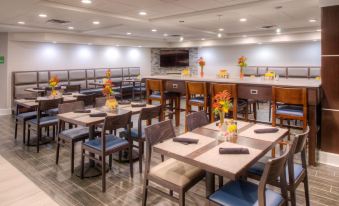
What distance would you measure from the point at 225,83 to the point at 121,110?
190cm

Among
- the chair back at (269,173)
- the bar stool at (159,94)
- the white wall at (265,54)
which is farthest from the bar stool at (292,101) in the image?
the white wall at (265,54)

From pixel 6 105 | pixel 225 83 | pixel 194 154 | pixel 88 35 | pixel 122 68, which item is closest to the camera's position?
pixel 194 154

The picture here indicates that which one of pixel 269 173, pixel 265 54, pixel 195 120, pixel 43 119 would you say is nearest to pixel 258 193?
pixel 269 173

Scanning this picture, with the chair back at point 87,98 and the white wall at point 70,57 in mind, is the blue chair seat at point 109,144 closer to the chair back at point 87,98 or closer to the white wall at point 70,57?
the chair back at point 87,98

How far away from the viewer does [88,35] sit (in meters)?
8.65

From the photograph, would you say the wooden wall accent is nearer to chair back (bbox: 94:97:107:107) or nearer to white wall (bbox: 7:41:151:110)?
chair back (bbox: 94:97:107:107)

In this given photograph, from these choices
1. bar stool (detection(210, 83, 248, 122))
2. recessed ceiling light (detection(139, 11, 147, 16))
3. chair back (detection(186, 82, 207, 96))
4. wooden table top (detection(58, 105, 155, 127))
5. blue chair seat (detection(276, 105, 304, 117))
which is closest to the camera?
wooden table top (detection(58, 105, 155, 127))

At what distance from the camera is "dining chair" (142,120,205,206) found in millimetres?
2193

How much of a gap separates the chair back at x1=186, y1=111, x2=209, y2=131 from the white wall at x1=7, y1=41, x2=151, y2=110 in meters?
6.80

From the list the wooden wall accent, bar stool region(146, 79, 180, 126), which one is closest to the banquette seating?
bar stool region(146, 79, 180, 126)

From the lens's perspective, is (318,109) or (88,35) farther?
(88,35)

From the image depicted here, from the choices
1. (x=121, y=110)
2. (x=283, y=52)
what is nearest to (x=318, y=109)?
(x=121, y=110)

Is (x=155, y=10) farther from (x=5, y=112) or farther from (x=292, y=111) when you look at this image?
(x=5, y=112)

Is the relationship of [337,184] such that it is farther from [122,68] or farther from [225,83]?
[122,68]
